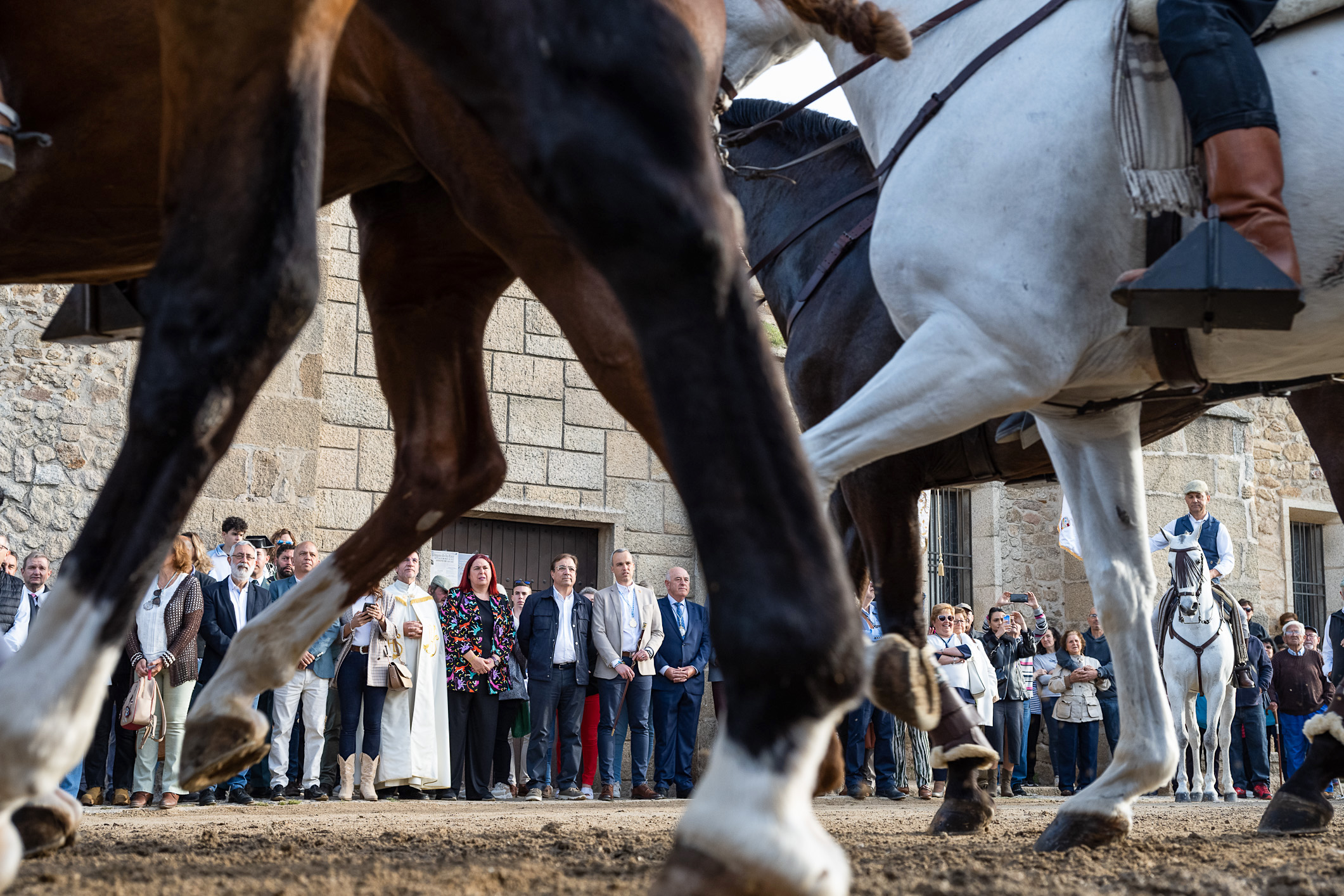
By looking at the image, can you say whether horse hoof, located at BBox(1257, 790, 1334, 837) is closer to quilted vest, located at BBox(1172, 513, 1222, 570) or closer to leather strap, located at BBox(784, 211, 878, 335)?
leather strap, located at BBox(784, 211, 878, 335)

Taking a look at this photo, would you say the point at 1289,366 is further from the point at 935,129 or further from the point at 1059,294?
the point at 935,129

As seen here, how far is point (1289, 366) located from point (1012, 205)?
100 cm

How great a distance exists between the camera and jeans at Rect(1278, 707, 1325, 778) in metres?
16.9

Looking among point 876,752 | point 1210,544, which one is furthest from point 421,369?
point 1210,544

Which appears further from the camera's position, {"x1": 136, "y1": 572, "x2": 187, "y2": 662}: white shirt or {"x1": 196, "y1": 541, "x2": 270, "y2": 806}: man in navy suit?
{"x1": 196, "y1": 541, "x2": 270, "y2": 806}: man in navy suit

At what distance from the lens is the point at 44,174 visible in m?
2.53

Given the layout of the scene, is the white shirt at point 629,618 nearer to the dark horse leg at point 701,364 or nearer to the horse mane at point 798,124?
the horse mane at point 798,124

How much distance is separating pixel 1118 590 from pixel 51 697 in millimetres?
3535

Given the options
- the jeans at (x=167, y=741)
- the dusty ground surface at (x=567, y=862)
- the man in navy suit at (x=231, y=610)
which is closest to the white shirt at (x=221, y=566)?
the man in navy suit at (x=231, y=610)

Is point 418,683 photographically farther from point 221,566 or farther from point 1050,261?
point 1050,261

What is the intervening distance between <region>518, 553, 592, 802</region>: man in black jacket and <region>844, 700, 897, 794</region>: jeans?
284 cm

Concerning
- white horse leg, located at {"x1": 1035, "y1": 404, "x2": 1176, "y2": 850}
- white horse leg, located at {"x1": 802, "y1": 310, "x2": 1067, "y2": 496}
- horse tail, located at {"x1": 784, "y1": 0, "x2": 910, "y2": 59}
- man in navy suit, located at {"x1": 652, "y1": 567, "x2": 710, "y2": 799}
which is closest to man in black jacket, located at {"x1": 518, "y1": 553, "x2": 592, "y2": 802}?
man in navy suit, located at {"x1": 652, "y1": 567, "x2": 710, "y2": 799}

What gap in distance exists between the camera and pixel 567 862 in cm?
→ 270

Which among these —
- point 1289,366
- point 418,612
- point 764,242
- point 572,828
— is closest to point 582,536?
point 418,612
